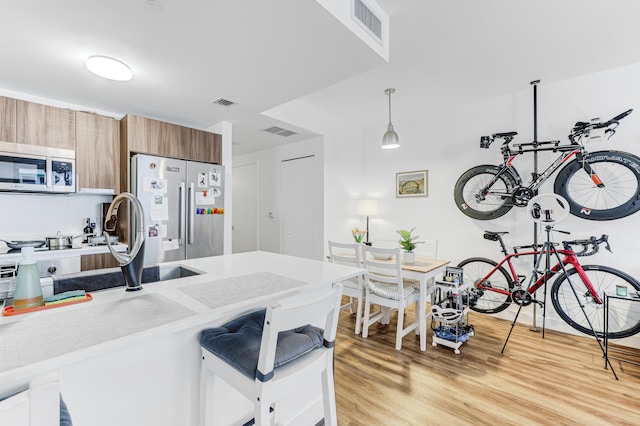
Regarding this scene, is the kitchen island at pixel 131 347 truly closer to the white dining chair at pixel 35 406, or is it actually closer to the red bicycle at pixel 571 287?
the white dining chair at pixel 35 406

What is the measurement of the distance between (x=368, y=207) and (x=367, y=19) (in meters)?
2.54

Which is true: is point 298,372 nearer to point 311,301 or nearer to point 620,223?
point 311,301

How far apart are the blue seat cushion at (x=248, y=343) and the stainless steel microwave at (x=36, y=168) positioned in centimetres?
230

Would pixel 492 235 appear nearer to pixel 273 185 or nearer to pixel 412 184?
pixel 412 184

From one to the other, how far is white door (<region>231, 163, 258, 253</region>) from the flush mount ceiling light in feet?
10.4

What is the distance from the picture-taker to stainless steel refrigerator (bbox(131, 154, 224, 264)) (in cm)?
271

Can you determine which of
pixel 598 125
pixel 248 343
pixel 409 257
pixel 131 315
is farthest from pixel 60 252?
pixel 598 125

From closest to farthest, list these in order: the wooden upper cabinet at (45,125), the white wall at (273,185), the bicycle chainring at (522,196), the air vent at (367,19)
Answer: the air vent at (367,19)
the wooden upper cabinet at (45,125)
the bicycle chainring at (522,196)
the white wall at (273,185)

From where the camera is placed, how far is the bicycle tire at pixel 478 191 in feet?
10.6

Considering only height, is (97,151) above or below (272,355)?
above

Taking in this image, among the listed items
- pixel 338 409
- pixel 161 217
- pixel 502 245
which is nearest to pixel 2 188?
pixel 161 217

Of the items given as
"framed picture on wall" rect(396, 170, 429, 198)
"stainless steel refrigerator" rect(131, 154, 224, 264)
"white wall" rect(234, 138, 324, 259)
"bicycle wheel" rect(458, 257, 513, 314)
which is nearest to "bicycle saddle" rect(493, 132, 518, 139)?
"framed picture on wall" rect(396, 170, 429, 198)

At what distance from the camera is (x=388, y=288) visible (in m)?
2.69

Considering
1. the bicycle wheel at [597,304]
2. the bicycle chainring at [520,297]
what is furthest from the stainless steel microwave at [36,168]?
the bicycle wheel at [597,304]
